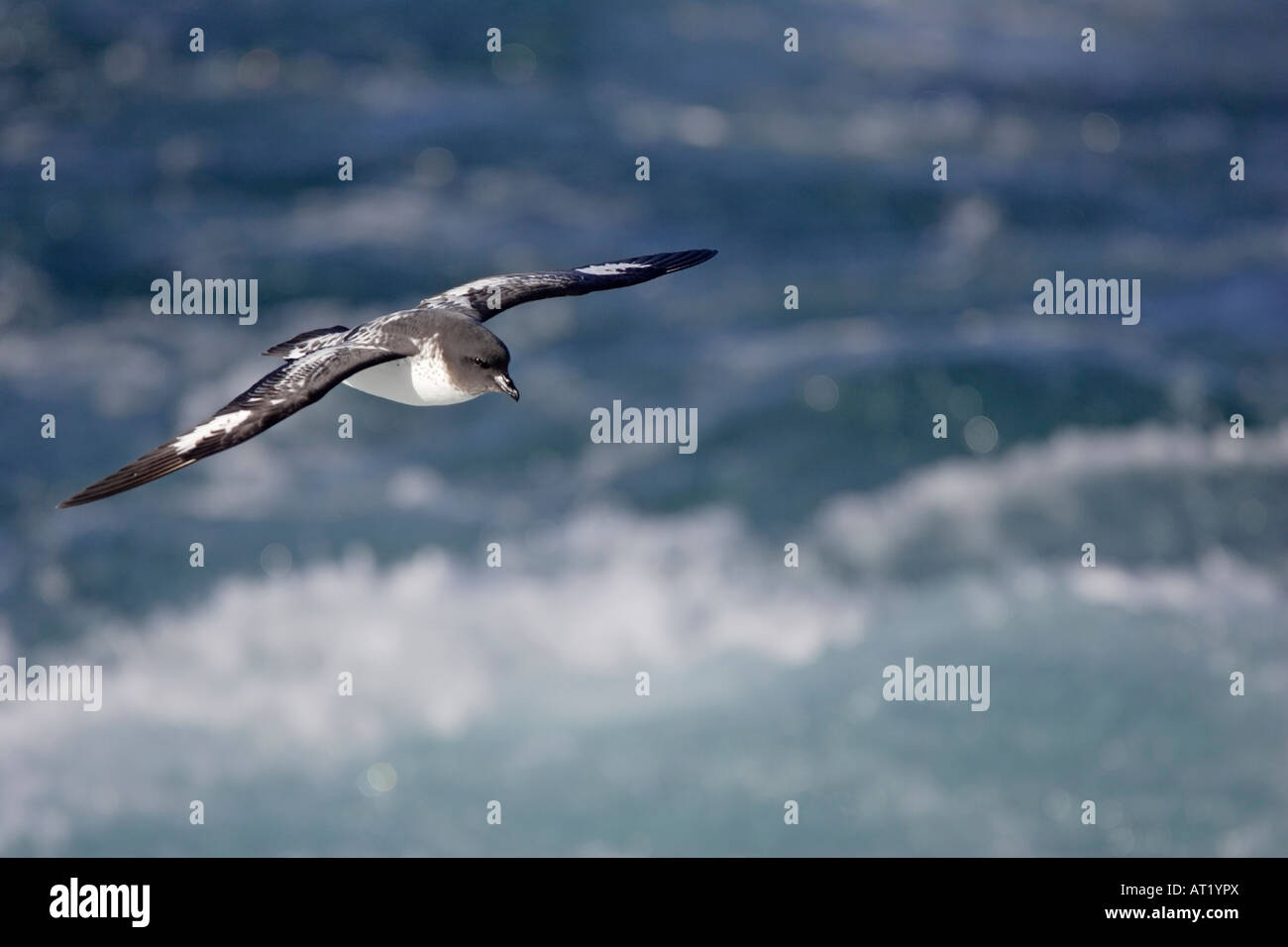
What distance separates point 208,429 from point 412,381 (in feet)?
9.02

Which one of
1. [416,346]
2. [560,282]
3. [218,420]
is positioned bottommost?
[218,420]

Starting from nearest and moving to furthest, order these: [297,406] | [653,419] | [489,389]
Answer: [297,406] → [489,389] → [653,419]

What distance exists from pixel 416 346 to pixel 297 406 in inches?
85.8

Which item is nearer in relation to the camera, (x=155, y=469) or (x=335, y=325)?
(x=155, y=469)

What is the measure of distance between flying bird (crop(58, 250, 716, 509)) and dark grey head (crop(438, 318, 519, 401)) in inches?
0.4

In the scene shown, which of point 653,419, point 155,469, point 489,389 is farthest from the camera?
point 653,419

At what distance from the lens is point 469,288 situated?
1736 centimetres

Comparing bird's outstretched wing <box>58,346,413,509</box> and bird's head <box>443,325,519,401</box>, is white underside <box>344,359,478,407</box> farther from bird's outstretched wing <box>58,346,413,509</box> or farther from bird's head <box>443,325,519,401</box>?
bird's outstretched wing <box>58,346,413,509</box>

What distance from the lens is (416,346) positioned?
1518 centimetres

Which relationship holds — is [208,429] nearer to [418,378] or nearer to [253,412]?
[253,412]

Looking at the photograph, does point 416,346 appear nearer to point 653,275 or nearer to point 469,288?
point 469,288

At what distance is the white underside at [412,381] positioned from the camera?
1512cm

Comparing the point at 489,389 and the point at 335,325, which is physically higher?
the point at 335,325

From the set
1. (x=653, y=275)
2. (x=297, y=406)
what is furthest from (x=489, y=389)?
(x=653, y=275)
